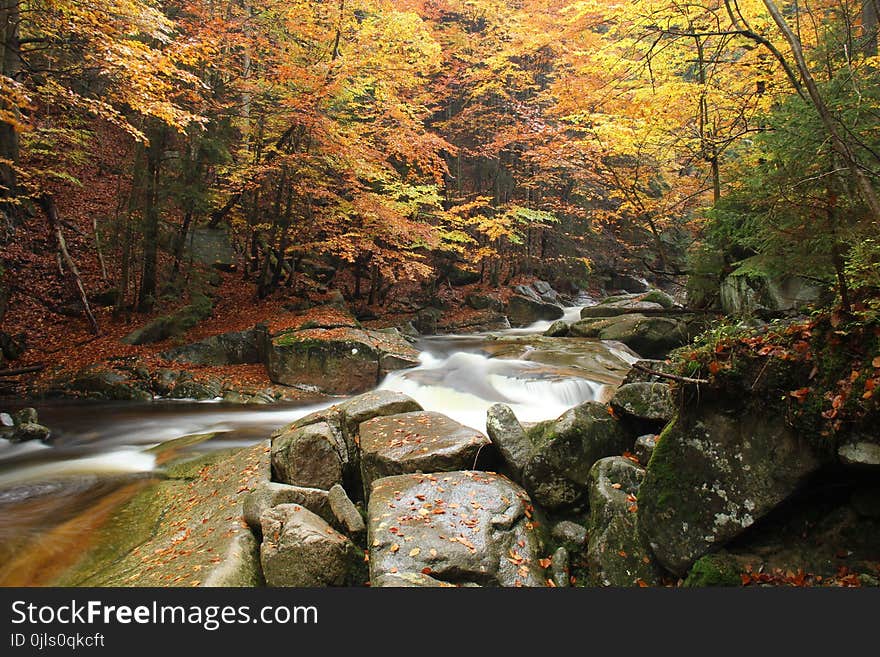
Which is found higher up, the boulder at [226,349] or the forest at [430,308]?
the forest at [430,308]

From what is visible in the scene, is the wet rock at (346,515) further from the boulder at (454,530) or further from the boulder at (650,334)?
the boulder at (650,334)

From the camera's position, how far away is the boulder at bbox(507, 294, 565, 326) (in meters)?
19.2

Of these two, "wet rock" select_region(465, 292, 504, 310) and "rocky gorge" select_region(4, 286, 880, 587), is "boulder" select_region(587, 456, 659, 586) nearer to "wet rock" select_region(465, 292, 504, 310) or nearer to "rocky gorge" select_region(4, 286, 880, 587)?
"rocky gorge" select_region(4, 286, 880, 587)

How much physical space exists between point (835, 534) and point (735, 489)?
0.56m

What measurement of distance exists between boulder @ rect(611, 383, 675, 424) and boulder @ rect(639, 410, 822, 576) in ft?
3.52

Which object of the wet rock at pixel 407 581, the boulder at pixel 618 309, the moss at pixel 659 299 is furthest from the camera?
the moss at pixel 659 299

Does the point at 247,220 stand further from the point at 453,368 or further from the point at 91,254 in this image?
the point at 453,368

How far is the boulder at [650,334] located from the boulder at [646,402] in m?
7.78

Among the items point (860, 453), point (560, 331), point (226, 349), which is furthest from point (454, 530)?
point (560, 331)

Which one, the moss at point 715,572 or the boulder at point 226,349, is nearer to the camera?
the moss at point 715,572

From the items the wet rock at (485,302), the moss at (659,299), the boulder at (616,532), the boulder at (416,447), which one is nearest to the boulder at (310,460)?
the boulder at (416,447)

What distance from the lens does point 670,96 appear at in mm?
9414

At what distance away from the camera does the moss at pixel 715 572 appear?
3.00m

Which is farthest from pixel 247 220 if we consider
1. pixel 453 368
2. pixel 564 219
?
pixel 564 219
